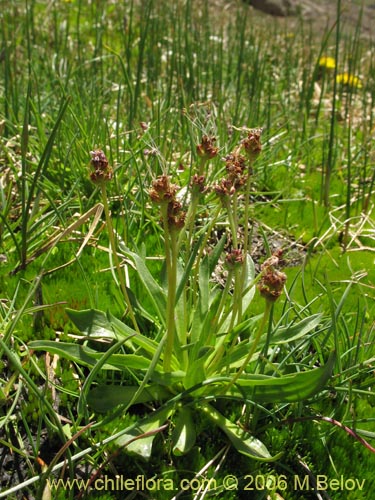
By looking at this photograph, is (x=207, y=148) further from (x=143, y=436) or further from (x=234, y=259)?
(x=143, y=436)

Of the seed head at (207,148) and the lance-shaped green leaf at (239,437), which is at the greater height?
the seed head at (207,148)

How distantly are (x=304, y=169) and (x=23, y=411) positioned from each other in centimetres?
260

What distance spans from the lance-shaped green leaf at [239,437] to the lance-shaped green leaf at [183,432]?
0.06 metres

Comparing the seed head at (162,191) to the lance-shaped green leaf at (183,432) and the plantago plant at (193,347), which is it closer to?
the plantago plant at (193,347)

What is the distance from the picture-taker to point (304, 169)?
12.6ft

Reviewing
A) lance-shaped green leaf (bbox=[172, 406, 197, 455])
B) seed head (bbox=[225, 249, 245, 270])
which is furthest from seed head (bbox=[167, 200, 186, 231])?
lance-shaped green leaf (bbox=[172, 406, 197, 455])

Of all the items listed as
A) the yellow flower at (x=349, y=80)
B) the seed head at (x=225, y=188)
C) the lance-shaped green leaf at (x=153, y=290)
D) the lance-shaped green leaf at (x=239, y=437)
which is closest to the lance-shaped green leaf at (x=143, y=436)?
the lance-shaped green leaf at (x=239, y=437)

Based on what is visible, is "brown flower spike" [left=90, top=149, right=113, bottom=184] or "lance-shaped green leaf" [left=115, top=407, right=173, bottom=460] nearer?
"brown flower spike" [left=90, top=149, right=113, bottom=184]

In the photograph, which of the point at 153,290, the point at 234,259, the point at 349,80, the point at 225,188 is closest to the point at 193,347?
the point at 153,290

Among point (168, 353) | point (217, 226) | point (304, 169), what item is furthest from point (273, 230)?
point (168, 353)

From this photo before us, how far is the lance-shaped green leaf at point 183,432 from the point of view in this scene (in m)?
1.66

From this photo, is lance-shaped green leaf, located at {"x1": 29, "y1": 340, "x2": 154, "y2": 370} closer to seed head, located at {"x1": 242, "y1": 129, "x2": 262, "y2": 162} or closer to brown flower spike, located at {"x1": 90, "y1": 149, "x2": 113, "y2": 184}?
brown flower spike, located at {"x1": 90, "y1": 149, "x2": 113, "y2": 184}

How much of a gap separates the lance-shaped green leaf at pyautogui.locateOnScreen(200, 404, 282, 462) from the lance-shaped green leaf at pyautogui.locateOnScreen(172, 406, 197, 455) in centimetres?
6

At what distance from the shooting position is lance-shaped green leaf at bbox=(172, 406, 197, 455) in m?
1.66
